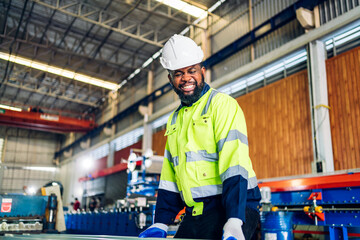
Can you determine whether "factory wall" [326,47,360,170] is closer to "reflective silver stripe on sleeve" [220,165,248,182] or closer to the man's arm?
the man's arm

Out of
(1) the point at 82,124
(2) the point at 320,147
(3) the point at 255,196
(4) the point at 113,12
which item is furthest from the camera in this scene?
(1) the point at 82,124

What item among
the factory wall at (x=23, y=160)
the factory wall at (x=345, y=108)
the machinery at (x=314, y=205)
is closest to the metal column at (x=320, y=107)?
the factory wall at (x=345, y=108)

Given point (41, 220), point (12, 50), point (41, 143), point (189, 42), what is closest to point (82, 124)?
point (12, 50)

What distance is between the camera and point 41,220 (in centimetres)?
662

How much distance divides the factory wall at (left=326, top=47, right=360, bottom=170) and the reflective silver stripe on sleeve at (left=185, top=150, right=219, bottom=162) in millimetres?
7774

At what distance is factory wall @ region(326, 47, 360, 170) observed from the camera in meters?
8.48

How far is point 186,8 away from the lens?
545 inches

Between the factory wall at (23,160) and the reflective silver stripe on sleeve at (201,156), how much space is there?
29.2 m

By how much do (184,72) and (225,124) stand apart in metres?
0.45

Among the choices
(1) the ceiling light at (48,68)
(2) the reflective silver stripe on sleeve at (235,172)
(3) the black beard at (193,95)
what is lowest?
(2) the reflective silver stripe on sleeve at (235,172)

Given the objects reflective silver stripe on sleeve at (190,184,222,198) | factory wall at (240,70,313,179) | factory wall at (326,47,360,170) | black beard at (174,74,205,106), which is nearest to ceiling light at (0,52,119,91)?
factory wall at (240,70,313,179)

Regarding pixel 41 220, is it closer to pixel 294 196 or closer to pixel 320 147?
pixel 294 196

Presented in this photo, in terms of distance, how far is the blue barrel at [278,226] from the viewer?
20.0 ft

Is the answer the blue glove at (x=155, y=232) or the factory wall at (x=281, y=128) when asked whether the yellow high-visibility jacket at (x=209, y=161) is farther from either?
the factory wall at (x=281, y=128)
